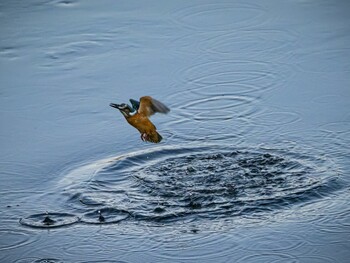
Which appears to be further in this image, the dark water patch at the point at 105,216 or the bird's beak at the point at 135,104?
the bird's beak at the point at 135,104

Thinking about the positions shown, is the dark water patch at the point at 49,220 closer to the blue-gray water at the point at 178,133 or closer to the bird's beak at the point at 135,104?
the blue-gray water at the point at 178,133

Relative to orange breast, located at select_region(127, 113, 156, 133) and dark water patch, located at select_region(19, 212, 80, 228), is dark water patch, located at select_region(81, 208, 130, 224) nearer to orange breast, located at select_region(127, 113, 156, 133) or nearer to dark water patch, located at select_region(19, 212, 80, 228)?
dark water patch, located at select_region(19, 212, 80, 228)

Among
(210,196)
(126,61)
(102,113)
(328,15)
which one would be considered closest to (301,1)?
(328,15)

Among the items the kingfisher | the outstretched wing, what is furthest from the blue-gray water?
the outstretched wing

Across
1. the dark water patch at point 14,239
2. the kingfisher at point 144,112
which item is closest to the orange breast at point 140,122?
the kingfisher at point 144,112

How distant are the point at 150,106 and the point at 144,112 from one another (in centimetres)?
8

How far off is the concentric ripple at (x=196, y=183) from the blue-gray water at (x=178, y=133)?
0.05 ft

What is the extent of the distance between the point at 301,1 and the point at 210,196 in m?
4.08

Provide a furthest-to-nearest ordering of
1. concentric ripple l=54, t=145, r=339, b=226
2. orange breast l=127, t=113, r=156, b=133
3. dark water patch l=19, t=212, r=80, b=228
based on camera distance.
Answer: orange breast l=127, t=113, r=156, b=133 < concentric ripple l=54, t=145, r=339, b=226 < dark water patch l=19, t=212, r=80, b=228

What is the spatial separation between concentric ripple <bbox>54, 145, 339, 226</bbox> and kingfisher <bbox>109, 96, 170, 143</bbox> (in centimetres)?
43

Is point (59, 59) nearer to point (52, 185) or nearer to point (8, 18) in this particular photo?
point (8, 18)

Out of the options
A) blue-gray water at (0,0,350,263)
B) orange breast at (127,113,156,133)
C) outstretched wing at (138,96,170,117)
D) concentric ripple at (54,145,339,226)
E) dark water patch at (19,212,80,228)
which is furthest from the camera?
orange breast at (127,113,156,133)

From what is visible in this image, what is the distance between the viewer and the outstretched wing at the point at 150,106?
6.53m

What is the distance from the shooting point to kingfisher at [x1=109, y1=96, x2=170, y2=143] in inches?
258
